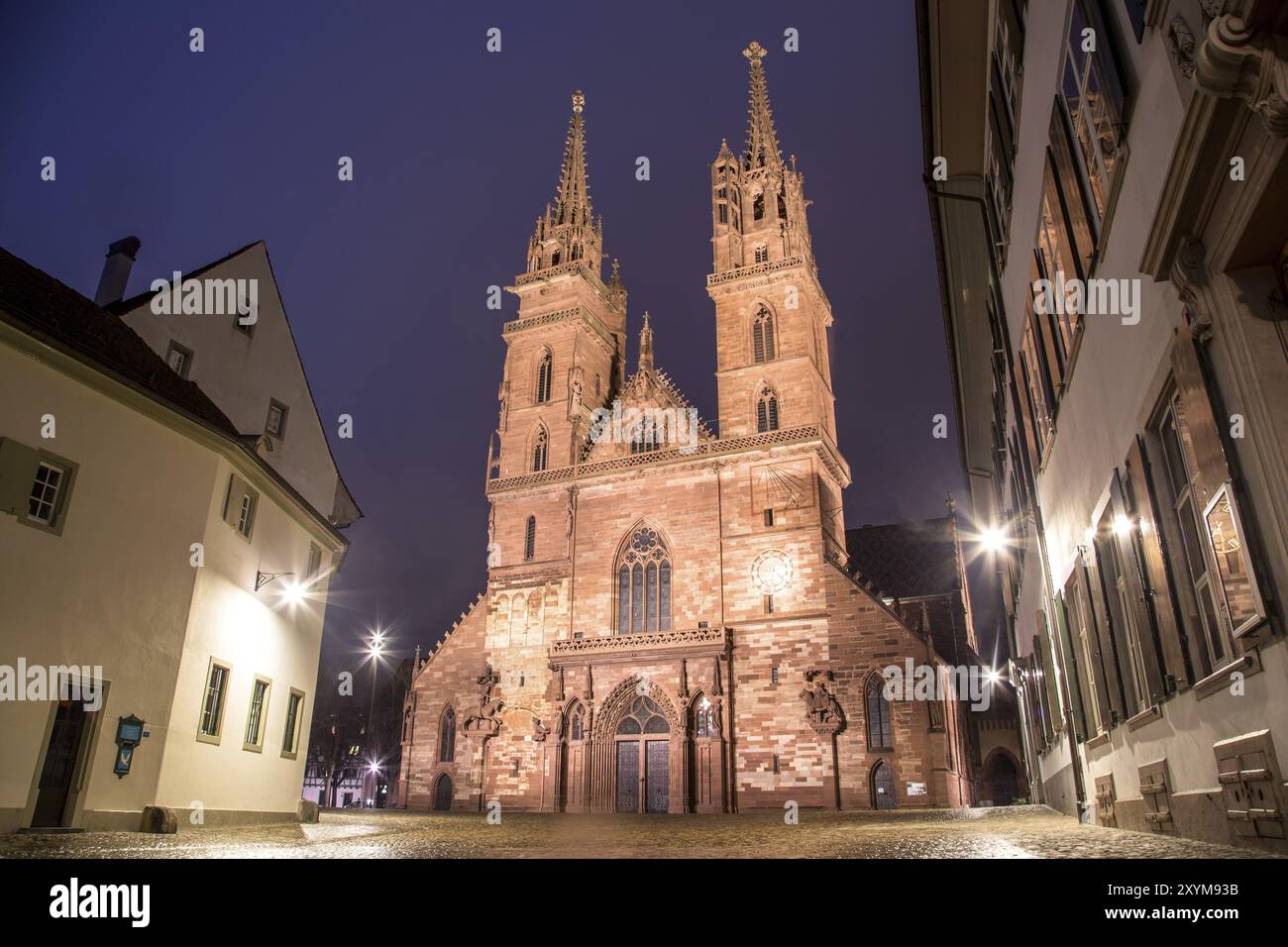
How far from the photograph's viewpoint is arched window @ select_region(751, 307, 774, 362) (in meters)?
39.4

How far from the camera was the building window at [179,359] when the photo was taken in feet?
57.8

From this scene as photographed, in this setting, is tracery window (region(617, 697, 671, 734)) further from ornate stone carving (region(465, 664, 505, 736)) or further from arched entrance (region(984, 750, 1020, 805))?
arched entrance (region(984, 750, 1020, 805))

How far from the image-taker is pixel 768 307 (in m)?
40.1

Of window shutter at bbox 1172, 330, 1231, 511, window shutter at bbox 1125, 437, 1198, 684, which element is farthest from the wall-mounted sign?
window shutter at bbox 1172, 330, 1231, 511

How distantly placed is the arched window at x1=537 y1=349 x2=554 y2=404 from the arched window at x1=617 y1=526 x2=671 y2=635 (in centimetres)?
917

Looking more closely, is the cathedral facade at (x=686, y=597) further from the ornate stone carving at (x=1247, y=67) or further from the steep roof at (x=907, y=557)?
the ornate stone carving at (x=1247, y=67)

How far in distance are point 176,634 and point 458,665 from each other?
24343mm

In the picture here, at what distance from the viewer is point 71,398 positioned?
42.3ft

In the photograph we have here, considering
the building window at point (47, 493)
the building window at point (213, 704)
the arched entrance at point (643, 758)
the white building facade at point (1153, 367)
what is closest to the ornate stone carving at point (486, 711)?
the arched entrance at point (643, 758)

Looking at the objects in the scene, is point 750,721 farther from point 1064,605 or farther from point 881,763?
point 1064,605

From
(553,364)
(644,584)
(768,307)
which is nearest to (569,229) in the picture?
(553,364)

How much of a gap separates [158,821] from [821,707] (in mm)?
22902

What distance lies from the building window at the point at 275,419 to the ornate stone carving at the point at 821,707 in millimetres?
20161

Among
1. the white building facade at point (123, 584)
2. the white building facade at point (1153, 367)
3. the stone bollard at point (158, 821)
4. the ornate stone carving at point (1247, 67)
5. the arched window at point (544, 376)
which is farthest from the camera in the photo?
the arched window at point (544, 376)
